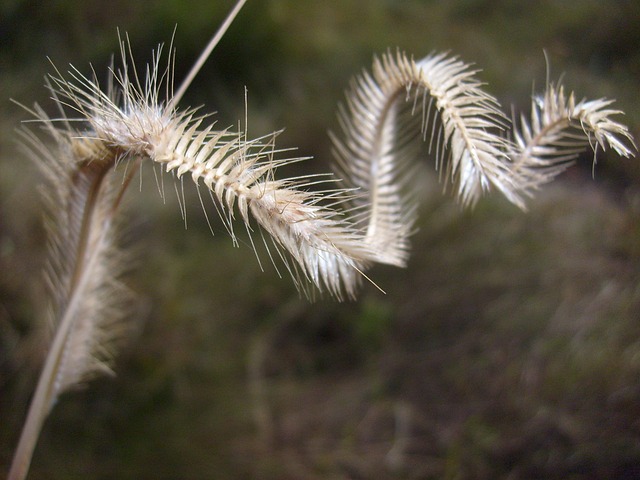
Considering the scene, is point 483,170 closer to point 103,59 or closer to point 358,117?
point 358,117

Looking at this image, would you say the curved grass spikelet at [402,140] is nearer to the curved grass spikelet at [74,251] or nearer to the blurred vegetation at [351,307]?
the curved grass spikelet at [74,251]

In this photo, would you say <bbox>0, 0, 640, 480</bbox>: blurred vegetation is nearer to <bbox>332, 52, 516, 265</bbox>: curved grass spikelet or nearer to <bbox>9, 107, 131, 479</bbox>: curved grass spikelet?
<bbox>9, 107, 131, 479</bbox>: curved grass spikelet

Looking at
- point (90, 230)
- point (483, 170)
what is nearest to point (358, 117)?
point (483, 170)

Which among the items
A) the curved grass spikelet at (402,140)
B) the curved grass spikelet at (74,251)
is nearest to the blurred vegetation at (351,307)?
the curved grass spikelet at (74,251)

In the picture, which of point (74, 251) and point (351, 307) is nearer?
point (74, 251)

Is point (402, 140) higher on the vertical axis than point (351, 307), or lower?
higher

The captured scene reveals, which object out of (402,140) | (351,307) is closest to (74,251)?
(402,140)

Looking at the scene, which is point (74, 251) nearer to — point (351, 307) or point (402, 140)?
point (402, 140)
